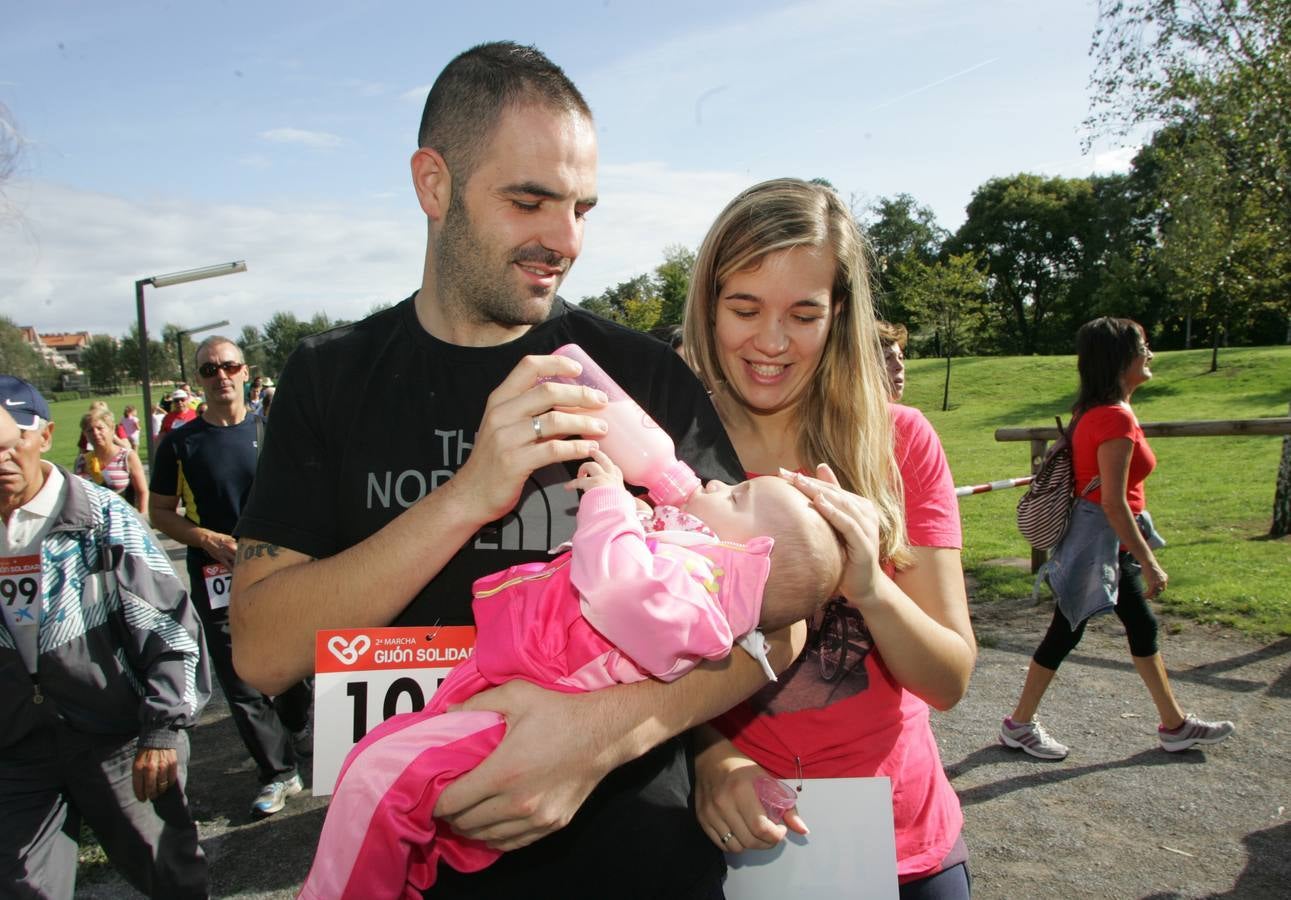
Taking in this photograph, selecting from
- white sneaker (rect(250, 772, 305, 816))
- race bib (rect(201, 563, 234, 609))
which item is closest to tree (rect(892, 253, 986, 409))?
race bib (rect(201, 563, 234, 609))

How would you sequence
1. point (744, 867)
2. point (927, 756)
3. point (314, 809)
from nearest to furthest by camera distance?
point (744, 867)
point (927, 756)
point (314, 809)

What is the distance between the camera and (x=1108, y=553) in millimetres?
5066

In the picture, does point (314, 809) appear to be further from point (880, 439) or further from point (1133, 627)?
point (1133, 627)

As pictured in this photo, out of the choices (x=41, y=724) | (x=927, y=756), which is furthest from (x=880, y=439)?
(x=41, y=724)

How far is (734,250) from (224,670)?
453cm

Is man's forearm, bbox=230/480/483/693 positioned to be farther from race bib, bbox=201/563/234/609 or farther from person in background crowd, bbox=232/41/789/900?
race bib, bbox=201/563/234/609

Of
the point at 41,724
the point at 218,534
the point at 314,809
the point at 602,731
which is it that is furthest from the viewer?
the point at 218,534

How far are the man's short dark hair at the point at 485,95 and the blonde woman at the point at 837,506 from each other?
25.2 inches

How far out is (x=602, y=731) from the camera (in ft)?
4.67

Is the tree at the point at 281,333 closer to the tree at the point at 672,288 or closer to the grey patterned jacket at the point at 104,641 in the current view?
the tree at the point at 672,288

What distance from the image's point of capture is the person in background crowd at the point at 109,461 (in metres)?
10.3

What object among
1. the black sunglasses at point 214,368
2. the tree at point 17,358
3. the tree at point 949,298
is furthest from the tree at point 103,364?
the black sunglasses at point 214,368

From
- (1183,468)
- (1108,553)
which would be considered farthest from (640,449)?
(1183,468)

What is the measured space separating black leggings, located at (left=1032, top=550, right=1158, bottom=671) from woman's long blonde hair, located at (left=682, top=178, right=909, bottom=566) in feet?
11.7
